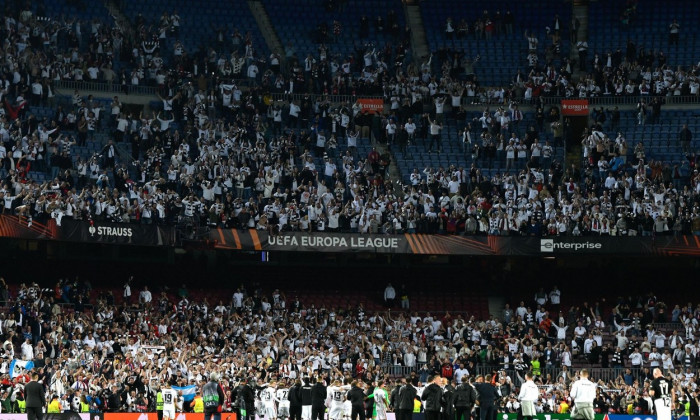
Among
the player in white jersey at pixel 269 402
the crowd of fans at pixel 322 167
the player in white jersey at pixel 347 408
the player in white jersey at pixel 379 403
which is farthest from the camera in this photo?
the crowd of fans at pixel 322 167

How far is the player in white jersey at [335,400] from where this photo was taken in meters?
30.1

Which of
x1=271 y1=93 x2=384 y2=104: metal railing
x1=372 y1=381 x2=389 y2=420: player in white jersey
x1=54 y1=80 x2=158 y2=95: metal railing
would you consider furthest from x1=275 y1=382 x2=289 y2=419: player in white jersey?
x1=54 y1=80 x2=158 y2=95: metal railing

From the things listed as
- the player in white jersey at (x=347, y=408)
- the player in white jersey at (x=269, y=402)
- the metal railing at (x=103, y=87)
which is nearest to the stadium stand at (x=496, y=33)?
the metal railing at (x=103, y=87)

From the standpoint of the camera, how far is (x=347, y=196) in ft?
145

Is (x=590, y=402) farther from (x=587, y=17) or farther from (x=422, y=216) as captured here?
(x=587, y=17)

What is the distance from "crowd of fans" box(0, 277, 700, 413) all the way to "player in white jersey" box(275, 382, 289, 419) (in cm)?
50

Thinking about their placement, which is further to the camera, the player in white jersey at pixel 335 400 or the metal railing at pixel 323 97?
the metal railing at pixel 323 97

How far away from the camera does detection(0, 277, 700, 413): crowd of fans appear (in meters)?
34.1

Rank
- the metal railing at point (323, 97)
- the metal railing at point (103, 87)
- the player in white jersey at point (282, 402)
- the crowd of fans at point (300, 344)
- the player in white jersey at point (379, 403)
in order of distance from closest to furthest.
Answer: the player in white jersey at point (379, 403) < the player in white jersey at point (282, 402) < the crowd of fans at point (300, 344) < the metal railing at point (103, 87) < the metal railing at point (323, 97)

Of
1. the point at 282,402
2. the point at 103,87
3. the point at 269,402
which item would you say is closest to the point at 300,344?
the point at 282,402

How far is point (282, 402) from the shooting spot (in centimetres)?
3170

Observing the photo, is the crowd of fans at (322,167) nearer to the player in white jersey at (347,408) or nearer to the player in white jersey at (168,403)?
the player in white jersey at (168,403)

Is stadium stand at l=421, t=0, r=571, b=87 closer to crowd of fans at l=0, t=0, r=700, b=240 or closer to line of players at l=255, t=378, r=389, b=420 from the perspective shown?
crowd of fans at l=0, t=0, r=700, b=240

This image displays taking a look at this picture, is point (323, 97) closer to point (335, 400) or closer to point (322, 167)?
point (322, 167)
